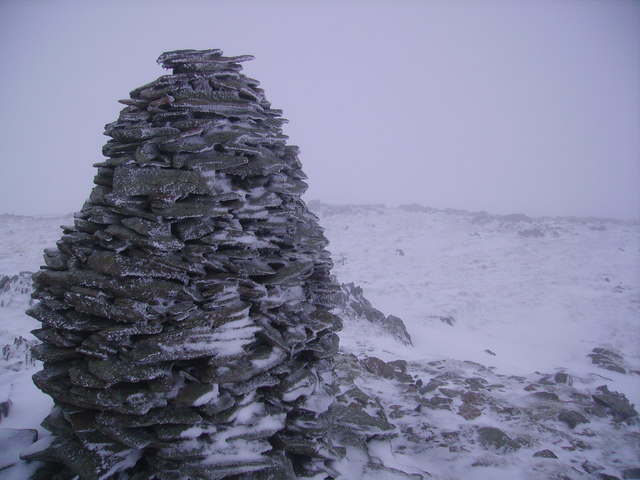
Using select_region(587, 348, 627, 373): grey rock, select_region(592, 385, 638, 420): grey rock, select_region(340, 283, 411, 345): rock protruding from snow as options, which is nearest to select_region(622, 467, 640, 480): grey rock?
select_region(592, 385, 638, 420): grey rock

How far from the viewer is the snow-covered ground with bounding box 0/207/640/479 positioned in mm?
8922

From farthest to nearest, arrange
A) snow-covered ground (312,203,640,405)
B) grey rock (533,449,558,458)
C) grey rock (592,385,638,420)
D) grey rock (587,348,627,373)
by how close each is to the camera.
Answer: snow-covered ground (312,203,640,405)
grey rock (587,348,627,373)
grey rock (592,385,638,420)
grey rock (533,449,558,458)

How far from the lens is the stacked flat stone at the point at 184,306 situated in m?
5.61

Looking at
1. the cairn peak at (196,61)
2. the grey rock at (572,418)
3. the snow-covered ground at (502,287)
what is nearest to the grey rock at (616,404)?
the grey rock at (572,418)

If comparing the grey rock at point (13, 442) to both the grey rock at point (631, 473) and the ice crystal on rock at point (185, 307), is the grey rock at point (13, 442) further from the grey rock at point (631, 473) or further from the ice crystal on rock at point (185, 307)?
the grey rock at point (631, 473)

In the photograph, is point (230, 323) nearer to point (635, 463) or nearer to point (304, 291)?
point (304, 291)

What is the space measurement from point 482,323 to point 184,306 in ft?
63.2

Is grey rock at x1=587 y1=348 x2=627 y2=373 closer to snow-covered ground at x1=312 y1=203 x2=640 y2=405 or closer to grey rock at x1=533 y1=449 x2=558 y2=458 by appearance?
snow-covered ground at x1=312 y1=203 x2=640 y2=405

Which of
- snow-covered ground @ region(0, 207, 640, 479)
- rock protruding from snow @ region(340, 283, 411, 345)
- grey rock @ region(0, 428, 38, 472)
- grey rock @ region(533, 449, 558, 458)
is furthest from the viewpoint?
rock protruding from snow @ region(340, 283, 411, 345)

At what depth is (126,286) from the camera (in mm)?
5742

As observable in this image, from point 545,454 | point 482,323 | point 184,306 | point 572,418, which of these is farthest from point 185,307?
point 482,323

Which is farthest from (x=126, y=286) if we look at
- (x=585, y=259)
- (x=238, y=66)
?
(x=585, y=259)

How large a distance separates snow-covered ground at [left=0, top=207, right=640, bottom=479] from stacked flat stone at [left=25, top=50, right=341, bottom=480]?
282 centimetres

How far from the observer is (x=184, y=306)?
19.2 feet
